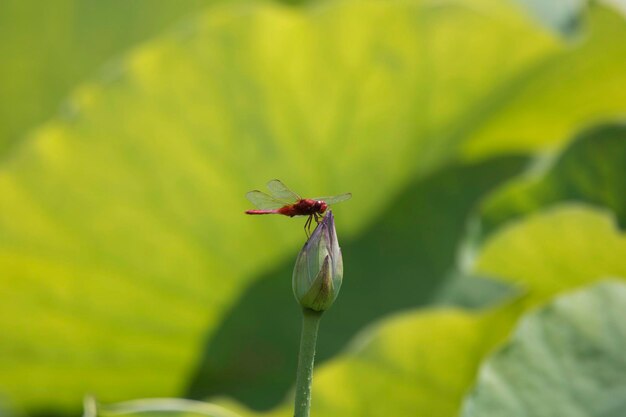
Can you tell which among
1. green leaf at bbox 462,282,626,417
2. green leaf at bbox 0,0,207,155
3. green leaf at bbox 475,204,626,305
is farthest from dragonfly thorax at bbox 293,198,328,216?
green leaf at bbox 0,0,207,155

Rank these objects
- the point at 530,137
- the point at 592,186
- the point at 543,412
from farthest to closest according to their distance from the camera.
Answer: the point at 530,137, the point at 592,186, the point at 543,412

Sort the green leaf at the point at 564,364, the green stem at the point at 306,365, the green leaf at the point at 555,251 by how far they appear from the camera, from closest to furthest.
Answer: the green stem at the point at 306,365 → the green leaf at the point at 564,364 → the green leaf at the point at 555,251

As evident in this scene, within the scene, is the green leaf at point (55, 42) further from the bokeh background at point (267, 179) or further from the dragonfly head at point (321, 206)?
the dragonfly head at point (321, 206)

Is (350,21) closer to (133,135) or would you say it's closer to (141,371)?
(133,135)

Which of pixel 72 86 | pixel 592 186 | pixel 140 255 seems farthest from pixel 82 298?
pixel 592 186

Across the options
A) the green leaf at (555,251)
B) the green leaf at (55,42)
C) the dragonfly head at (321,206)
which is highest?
the green leaf at (55,42)

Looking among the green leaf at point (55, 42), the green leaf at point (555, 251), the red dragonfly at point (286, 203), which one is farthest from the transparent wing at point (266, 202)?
the green leaf at point (55, 42)

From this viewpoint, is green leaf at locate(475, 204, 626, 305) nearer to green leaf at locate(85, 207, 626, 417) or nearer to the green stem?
green leaf at locate(85, 207, 626, 417)
